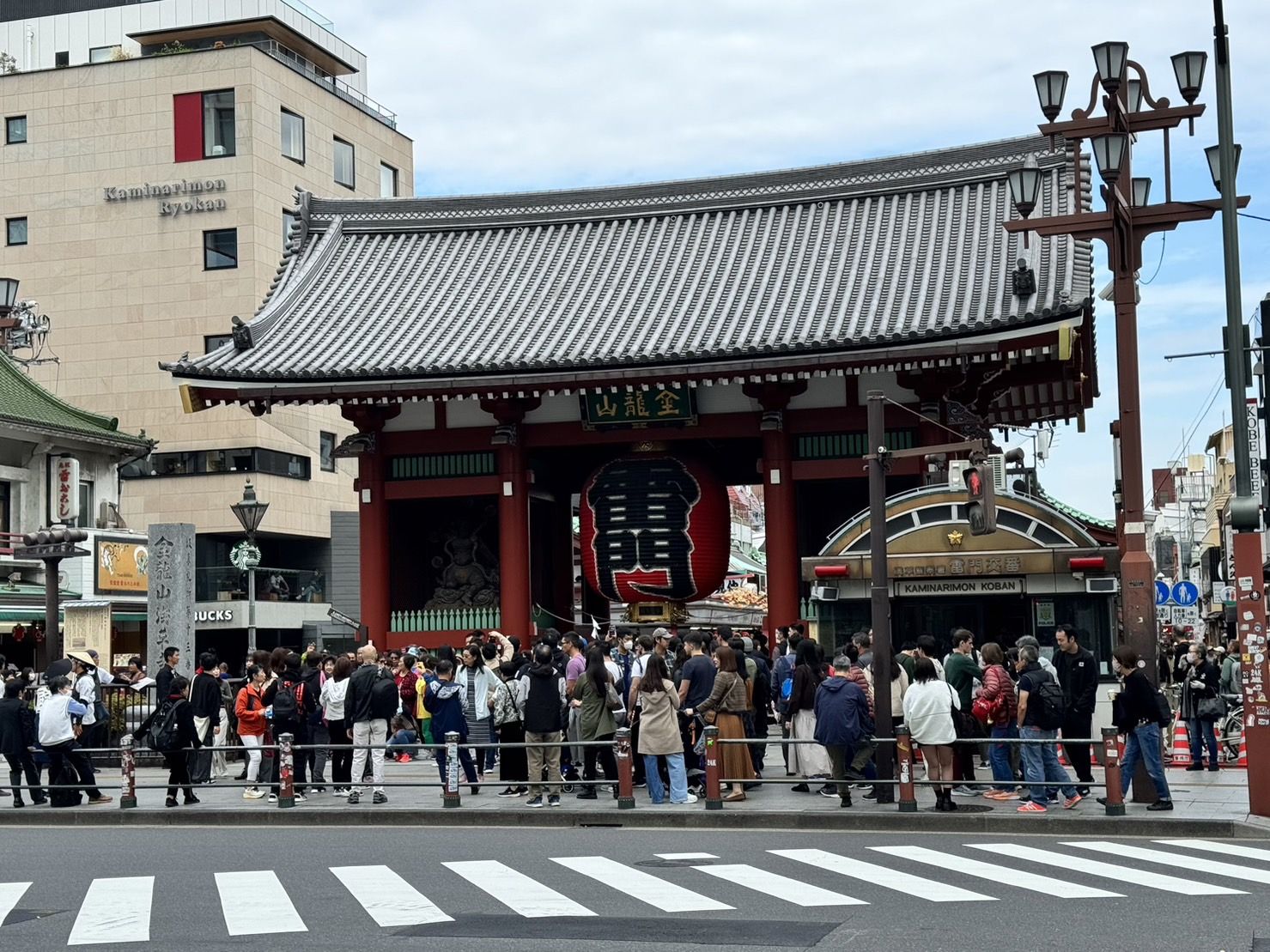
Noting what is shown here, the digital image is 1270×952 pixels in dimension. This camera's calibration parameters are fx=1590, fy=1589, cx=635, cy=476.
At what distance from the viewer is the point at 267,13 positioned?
58688 mm

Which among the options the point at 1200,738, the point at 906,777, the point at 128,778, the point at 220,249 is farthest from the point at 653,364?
the point at 220,249

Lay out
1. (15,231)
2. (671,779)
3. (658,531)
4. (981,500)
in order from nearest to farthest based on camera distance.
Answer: (671,779), (981,500), (658,531), (15,231)

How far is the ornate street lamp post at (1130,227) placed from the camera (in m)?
18.1

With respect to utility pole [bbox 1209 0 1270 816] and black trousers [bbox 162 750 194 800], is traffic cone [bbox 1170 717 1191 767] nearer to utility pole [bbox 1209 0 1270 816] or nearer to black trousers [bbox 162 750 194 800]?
utility pole [bbox 1209 0 1270 816]

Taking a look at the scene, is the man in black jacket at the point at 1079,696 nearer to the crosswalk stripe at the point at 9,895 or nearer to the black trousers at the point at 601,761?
the black trousers at the point at 601,761

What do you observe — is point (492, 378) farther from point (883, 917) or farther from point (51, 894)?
point (883, 917)

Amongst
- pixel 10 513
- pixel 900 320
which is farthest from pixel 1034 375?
pixel 10 513

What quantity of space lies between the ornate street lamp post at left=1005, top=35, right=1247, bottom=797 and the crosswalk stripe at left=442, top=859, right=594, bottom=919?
8.24 meters

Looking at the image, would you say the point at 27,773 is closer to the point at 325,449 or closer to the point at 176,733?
the point at 176,733

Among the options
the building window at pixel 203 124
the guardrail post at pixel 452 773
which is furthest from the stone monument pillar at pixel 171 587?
the building window at pixel 203 124

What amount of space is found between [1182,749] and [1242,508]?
318 inches

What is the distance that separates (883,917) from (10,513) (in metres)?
39.0

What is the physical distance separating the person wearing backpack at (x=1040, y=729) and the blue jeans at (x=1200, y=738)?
4789mm

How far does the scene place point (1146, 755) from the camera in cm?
1698
